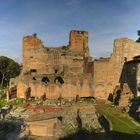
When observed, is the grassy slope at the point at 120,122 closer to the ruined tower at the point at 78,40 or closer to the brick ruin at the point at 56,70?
the brick ruin at the point at 56,70

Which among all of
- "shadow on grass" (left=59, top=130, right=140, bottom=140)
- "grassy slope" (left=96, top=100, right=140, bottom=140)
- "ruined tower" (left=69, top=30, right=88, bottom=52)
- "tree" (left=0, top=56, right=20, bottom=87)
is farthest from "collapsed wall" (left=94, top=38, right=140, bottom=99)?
"tree" (left=0, top=56, right=20, bottom=87)

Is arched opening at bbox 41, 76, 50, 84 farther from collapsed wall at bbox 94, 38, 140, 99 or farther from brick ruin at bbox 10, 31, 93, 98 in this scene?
collapsed wall at bbox 94, 38, 140, 99

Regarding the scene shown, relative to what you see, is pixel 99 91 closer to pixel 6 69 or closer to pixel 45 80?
pixel 45 80

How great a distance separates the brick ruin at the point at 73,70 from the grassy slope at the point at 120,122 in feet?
13.9

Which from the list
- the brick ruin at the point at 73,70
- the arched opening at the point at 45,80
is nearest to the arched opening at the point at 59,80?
the brick ruin at the point at 73,70

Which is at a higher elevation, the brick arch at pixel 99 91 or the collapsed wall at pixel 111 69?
the collapsed wall at pixel 111 69

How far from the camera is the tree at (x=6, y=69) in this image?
74.1m

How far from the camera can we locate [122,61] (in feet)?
189

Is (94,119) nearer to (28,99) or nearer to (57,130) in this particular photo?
(57,130)

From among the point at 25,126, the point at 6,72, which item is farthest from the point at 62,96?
the point at 6,72

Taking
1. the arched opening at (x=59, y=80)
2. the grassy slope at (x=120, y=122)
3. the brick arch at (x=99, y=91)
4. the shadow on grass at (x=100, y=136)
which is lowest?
the shadow on grass at (x=100, y=136)

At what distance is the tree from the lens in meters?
74.1

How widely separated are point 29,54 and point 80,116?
19295mm

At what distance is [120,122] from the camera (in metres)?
45.8
